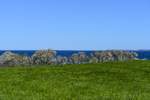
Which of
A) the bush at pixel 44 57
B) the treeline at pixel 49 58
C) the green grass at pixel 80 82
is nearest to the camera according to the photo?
the green grass at pixel 80 82

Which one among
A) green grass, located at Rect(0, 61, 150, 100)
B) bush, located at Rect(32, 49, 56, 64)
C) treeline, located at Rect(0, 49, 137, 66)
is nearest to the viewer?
green grass, located at Rect(0, 61, 150, 100)

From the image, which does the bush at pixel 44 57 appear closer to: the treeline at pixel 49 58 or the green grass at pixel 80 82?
the treeline at pixel 49 58

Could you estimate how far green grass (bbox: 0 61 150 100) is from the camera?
27250 mm

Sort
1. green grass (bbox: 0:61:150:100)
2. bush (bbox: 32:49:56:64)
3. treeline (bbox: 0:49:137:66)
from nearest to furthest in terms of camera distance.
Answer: green grass (bbox: 0:61:150:100), treeline (bbox: 0:49:137:66), bush (bbox: 32:49:56:64)

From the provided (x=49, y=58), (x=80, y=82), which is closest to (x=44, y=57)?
(x=49, y=58)

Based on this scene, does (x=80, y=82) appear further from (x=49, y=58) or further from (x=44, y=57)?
(x=49, y=58)

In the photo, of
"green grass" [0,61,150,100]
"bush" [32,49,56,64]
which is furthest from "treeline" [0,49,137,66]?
"green grass" [0,61,150,100]

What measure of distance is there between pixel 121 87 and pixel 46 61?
2767 inches

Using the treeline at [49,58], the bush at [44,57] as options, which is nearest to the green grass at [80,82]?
the treeline at [49,58]

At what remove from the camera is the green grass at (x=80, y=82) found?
27250 millimetres

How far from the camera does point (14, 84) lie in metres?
32.0

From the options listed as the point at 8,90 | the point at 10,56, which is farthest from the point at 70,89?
the point at 10,56

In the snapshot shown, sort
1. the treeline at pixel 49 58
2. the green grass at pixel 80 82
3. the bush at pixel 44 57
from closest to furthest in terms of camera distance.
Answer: the green grass at pixel 80 82 < the treeline at pixel 49 58 < the bush at pixel 44 57

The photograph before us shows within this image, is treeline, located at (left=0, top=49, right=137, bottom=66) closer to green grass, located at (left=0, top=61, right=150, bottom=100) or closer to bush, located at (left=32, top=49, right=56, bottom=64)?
bush, located at (left=32, top=49, right=56, bottom=64)
